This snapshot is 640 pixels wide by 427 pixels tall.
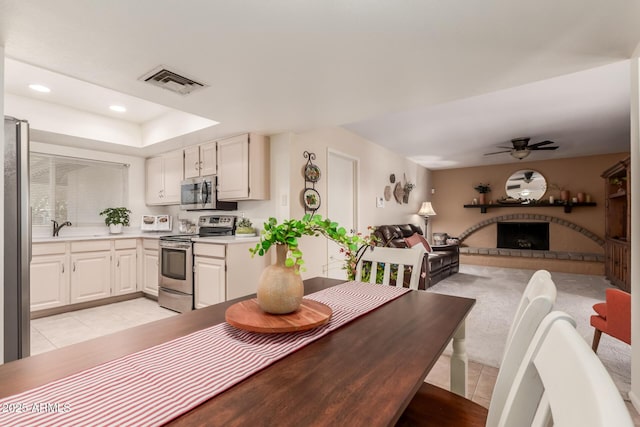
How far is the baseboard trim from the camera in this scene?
335 cm

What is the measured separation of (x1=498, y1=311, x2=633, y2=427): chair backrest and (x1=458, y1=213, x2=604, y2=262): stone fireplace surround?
6944mm

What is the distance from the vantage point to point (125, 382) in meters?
0.71

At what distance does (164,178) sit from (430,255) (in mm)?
4275

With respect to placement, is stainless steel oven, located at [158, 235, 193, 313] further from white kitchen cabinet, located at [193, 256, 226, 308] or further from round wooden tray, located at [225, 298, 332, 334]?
round wooden tray, located at [225, 298, 332, 334]

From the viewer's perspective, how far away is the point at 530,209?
6820mm

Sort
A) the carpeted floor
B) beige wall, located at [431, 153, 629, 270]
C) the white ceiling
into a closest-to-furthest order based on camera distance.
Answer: the white ceiling → the carpeted floor → beige wall, located at [431, 153, 629, 270]

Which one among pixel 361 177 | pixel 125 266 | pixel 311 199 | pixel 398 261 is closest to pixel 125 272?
pixel 125 266

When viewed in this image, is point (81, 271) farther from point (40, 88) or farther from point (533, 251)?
point (533, 251)

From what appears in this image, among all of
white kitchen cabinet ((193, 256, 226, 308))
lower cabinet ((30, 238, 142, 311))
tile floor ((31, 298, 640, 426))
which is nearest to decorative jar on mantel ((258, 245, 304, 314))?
tile floor ((31, 298, 640, 426))

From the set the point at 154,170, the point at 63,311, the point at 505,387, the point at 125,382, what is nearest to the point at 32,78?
the point at 154,170

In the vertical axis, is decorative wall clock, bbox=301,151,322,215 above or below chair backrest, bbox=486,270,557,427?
above

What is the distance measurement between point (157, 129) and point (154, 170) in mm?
939

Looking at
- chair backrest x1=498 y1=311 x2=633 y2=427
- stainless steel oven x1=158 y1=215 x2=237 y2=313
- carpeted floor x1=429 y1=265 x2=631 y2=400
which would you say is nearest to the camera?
chair backrest x1=498 y1=311 x2=633 y2=427

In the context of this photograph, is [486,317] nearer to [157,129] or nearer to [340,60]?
[340,60]
